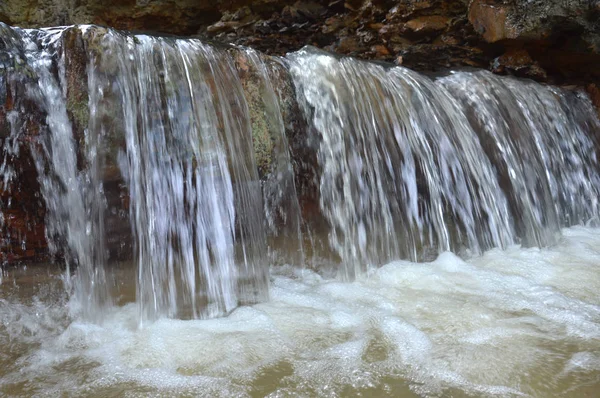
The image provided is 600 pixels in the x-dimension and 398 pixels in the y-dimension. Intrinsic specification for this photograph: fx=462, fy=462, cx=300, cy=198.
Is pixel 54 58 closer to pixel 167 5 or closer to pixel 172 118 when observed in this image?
pixel 172 118

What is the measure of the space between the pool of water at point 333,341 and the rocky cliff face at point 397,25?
11.1ft

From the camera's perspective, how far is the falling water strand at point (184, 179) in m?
2.57

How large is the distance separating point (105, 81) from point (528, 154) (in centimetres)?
395

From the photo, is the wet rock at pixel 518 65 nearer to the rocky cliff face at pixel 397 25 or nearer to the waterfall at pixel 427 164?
the rocky cliff face at pixel 397 25

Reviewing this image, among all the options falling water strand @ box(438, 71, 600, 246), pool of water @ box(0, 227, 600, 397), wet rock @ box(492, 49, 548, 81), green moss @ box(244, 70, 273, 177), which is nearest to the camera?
pool of water @ box(0, 227, 600, 397)

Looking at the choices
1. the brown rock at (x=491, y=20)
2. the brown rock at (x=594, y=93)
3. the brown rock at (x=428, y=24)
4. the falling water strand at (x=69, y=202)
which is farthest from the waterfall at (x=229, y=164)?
the brown rock at (x=594, y=93)

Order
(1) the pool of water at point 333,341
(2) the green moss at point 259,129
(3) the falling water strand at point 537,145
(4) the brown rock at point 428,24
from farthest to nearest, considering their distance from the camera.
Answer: (4) the brown rock at point 428,24 < (3) the falling water strand at point 537,145 < (2) the green moss at point 259,129 < (1) the pool of water at point 333,341

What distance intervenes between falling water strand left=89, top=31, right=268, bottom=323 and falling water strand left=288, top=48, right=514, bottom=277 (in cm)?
70

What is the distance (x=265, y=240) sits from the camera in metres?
Answer: 2.97

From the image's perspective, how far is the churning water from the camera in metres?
1.79

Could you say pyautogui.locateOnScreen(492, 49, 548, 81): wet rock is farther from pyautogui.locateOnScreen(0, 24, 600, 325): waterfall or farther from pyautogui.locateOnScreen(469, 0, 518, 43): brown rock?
pyautogui.locateOnScreen(0, 24, 600, 325): waterfall

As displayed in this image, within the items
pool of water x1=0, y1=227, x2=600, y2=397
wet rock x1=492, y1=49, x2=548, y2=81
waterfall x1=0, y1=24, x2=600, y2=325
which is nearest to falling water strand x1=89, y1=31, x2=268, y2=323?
waterfall x1=0, y1=24, x2=600, y2=325

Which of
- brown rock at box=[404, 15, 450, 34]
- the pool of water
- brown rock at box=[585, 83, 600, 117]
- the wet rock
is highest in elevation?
brown rock at box=[404, 15, 450, 34]

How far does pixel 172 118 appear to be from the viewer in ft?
9.25
